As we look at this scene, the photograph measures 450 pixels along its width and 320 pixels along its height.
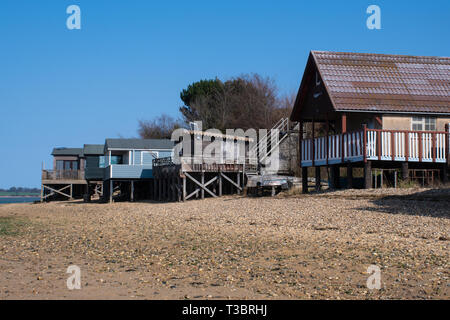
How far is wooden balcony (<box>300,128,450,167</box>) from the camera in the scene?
68.5 ft

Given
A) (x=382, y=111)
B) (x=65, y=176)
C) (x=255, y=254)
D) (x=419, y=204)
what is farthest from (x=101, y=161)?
(x=255, y=254)

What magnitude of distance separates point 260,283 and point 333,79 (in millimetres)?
15498

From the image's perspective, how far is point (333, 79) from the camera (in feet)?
74.4

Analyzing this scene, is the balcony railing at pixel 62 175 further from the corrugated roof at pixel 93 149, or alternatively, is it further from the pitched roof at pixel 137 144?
the pitched roof at pixel 137 144

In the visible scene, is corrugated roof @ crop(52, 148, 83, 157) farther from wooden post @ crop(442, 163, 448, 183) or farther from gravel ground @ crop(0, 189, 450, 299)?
wooden post @ crop(442, 163, 448, 183)

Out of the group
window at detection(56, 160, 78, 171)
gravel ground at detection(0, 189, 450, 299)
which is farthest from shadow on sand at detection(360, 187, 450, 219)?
window at detection(56, 160, 78, 171)

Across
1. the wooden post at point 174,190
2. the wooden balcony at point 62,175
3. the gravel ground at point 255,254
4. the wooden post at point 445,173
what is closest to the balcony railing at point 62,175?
the wooden balcony at point 62,175

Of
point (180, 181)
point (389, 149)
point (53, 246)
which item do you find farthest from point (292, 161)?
point (53, 246)

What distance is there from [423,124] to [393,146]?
2.22 meters

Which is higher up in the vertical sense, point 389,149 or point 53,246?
point 389,149

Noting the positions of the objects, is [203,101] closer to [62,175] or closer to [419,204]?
[62,175]

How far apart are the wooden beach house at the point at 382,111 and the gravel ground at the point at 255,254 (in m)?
2.98
